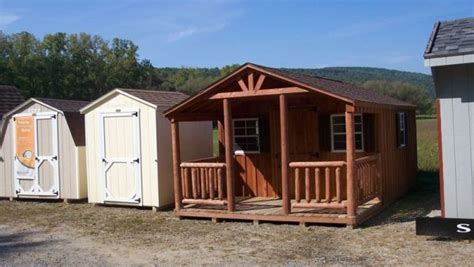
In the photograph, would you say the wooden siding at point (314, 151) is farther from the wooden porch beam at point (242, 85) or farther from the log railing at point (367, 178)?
the wooden porch beam at point (242, 85)

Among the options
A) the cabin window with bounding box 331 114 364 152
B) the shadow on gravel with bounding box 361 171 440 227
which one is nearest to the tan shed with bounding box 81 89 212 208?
the cabin window with bounding box 331 114 364 152

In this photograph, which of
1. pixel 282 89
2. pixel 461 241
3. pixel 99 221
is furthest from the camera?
pixel 99 221

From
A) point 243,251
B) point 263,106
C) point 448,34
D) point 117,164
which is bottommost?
point 243,251

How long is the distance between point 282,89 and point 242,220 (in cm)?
254

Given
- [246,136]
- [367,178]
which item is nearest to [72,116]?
[246,136]

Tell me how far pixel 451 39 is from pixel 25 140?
34.4 ft

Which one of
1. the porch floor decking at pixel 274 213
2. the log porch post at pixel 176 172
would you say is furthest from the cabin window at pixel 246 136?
the log porch post at pixel 176 172

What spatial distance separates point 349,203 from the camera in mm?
8570

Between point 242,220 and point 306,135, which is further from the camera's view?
point 306,135

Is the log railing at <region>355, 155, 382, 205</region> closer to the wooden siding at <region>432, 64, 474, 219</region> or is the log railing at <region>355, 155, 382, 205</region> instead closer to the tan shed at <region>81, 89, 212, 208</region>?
the wooden siding at <region>432, 64, 474, 219</region>

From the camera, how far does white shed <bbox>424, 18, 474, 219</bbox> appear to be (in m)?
7.48

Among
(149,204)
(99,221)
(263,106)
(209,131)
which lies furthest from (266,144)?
(99,221)

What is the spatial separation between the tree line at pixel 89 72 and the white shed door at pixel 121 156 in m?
42.6

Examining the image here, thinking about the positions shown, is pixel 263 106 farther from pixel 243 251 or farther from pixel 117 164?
pixel 243 251
